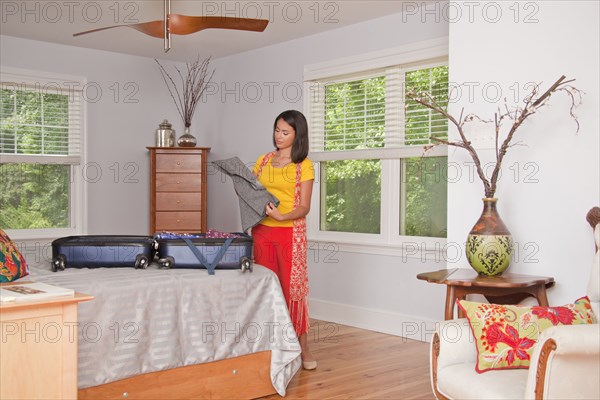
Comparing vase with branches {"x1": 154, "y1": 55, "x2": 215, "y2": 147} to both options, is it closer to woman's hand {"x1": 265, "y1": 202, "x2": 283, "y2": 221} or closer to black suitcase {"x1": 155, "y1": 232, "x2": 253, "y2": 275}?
woman's hand {"x1": 265, "y1": 202, "x2": 283, "y2": 221}

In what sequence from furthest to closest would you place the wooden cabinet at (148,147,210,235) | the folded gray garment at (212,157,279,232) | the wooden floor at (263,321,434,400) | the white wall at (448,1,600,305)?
the wooden cabinet at (148,147,210,235) < the folded gray garment at (212,157,279,232) < the wooden floor at (263,321,434,400) < the white wall at (448,1,600,305)

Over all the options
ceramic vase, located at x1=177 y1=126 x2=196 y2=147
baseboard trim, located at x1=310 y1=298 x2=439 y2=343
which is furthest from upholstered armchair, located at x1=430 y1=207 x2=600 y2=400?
ceramic vase, located at x1=177 y1=126 x2=196 y2=147

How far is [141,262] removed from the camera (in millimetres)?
3047

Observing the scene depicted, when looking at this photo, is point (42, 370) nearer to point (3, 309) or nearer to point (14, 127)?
point (3, 309)

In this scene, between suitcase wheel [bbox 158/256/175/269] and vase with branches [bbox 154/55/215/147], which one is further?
vase with branches [bbox 154/55/215/147]

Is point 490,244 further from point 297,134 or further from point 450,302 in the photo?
point 297,134

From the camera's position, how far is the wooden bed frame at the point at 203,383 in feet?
9.03

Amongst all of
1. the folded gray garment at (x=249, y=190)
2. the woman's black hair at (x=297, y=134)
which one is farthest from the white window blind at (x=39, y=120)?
the woman's black hair at (x=297, y=134)

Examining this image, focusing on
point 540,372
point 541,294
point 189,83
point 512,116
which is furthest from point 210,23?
point 189,83

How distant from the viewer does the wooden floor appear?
3486 mm

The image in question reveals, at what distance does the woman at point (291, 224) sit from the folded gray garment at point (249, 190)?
8cm

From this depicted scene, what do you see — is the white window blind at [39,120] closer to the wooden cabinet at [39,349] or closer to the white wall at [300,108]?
the white wall at [300,108]

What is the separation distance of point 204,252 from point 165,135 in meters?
3.27

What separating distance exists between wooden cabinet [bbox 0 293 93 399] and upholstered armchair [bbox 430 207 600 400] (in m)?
1.28
